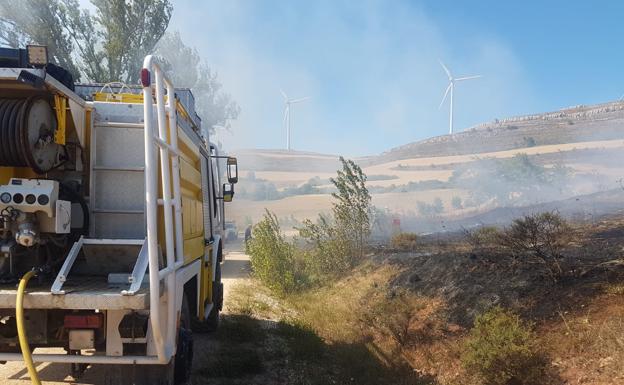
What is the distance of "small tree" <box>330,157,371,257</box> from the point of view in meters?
12.0

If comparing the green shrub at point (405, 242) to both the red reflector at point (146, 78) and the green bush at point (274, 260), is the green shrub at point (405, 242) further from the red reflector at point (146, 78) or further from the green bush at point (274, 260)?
the red reflector at point (146, 78)

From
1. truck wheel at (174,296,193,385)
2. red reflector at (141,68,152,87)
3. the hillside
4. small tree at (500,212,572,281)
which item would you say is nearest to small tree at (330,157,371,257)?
small tree at (500,212,572,281)

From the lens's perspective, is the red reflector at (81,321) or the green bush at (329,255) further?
the green bush at (329,255)

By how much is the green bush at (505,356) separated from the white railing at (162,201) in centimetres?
305

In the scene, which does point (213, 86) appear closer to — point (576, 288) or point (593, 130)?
point (576, 288)

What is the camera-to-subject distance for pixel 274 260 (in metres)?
10.8

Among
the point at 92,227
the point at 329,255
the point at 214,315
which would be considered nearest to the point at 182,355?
the point at 92,227

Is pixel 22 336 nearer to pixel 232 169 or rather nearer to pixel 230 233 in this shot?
pixel 232 169

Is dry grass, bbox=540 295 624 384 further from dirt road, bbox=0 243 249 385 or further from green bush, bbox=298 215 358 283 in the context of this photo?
green bush, bbox=298 215 358 283

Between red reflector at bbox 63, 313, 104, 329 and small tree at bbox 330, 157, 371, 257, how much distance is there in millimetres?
8768

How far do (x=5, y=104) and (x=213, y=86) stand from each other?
Answer: 24530mm

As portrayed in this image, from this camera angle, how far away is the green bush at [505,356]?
490 cm

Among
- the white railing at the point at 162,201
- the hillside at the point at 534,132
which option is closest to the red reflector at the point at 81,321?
the white railing at the point at 162,201

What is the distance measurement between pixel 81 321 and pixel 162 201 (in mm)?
969
